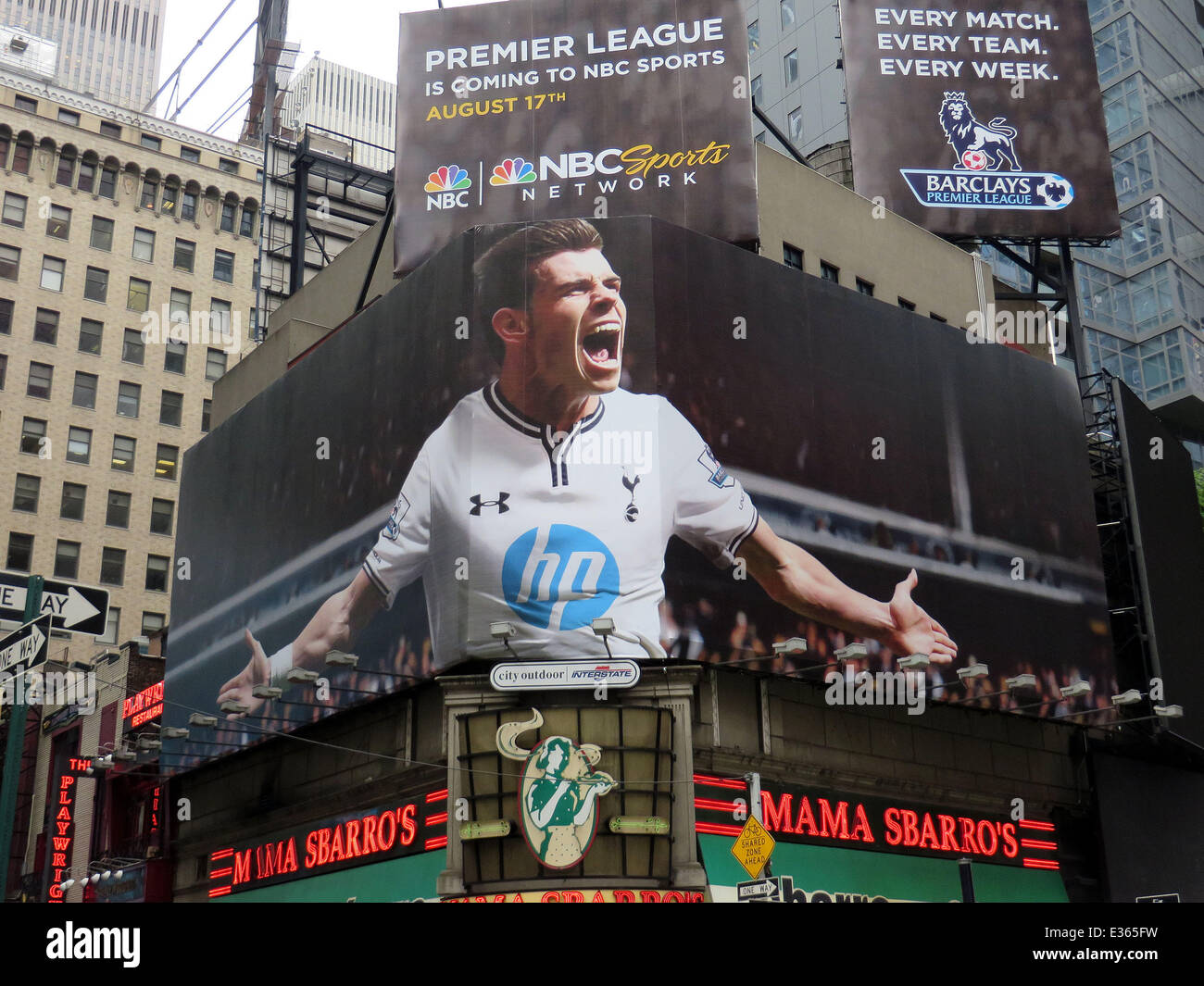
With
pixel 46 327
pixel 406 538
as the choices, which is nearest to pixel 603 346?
pixel 406 538

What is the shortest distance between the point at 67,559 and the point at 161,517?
5892 millimetres

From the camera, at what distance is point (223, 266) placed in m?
86.6

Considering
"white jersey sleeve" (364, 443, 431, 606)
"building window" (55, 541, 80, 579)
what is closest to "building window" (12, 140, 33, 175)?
"building window" (55, 541, 80, 579)

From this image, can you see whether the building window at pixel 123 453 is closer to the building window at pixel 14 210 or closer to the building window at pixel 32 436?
the building window at pixel 32 436

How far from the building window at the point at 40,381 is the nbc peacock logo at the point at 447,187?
49262 millimetres

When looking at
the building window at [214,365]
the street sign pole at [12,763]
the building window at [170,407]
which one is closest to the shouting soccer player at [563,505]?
the street sign pole at [12,763]

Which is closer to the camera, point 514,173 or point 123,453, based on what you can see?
point 514,173

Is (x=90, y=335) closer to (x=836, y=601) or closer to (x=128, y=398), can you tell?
(x=128, y=398)

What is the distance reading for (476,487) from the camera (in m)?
28.2

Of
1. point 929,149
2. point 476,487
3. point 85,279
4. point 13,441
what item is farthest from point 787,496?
point 85,279

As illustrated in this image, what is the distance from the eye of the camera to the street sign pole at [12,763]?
11961 mm

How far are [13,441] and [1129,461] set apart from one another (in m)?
60.0

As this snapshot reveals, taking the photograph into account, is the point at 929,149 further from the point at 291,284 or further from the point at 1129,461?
the point at 291,284
